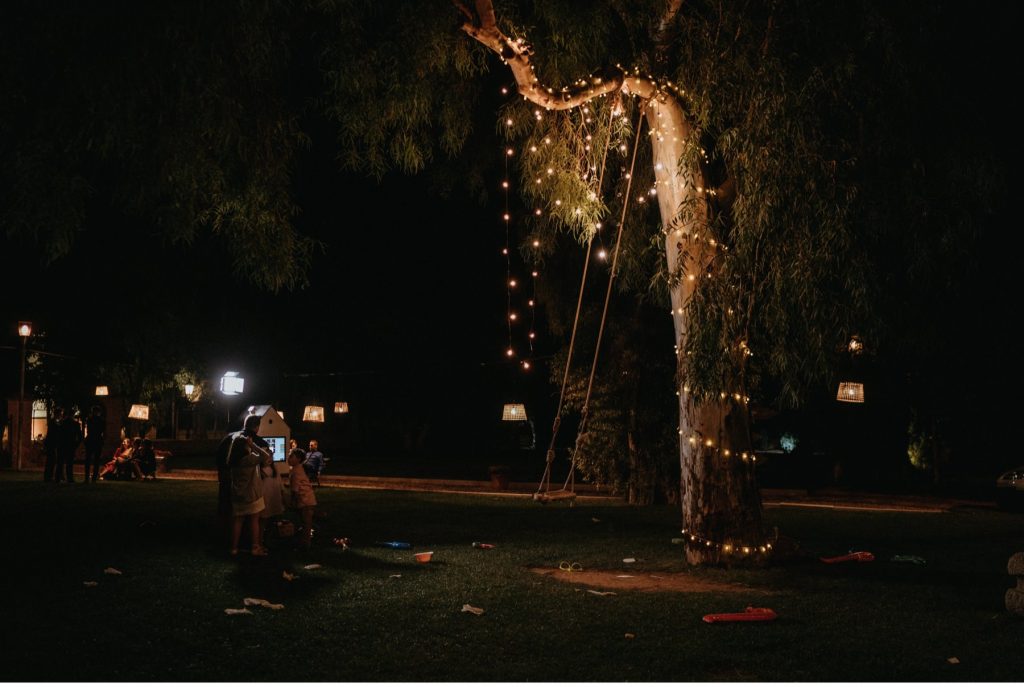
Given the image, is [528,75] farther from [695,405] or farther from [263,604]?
[263,604]

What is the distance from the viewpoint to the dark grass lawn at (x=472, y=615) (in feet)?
Result: 20.5

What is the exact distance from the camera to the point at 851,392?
22.7 m

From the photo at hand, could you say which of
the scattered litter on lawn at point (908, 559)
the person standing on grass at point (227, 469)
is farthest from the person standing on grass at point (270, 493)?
the scattered litter on lawn at point (908, 559)

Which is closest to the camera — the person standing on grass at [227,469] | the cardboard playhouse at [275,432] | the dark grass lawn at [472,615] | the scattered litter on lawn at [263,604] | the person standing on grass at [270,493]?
the dark grass lawn at [472,615]

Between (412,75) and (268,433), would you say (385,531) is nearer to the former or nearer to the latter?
(268,433)

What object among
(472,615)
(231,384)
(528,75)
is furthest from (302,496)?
(231,384)

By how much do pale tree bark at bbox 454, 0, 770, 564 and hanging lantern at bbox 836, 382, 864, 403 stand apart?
41.4ft

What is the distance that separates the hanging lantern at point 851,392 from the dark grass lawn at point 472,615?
841cm

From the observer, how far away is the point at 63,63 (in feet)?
28.4

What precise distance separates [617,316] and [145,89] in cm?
1269

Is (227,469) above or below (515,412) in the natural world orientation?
below

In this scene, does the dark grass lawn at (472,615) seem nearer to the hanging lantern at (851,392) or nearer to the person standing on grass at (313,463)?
the person standing on grass at (313,463)

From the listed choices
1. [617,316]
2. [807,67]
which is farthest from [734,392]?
[617,316]

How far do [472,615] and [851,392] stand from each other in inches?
668
